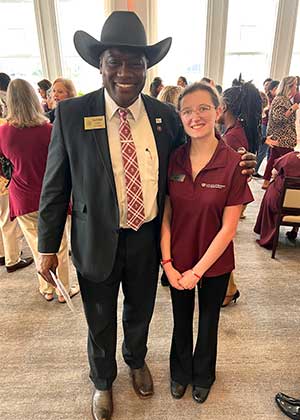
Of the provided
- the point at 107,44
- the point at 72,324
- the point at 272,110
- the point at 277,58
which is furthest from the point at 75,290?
the point at 277,58

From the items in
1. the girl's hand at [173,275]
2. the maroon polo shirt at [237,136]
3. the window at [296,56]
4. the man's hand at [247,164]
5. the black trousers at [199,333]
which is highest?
the window at [296,56]

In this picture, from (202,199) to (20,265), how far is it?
2.26 meters

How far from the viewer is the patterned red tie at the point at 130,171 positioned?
117cm

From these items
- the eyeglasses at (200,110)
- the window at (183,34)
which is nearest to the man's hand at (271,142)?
the window at (183,34)

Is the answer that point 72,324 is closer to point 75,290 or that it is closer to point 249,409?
point 75,290

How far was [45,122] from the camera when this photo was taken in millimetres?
2078

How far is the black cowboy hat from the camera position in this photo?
110 centimetres

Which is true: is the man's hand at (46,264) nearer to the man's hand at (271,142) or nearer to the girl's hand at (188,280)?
the girl's hand at (188,280)

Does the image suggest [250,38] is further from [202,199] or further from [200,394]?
[200,394]

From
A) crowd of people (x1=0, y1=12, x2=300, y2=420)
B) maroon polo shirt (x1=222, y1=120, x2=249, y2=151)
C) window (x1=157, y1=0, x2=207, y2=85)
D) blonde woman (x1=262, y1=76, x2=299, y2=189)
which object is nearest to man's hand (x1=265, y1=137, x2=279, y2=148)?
blonde woman (x1=262, y1=76, x2=299, y2=189)

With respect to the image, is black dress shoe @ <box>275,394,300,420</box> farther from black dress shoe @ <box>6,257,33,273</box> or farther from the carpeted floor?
black dress shoe @ <box>6,257,33,273</box>

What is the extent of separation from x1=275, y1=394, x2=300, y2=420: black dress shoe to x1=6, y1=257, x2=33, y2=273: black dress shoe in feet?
7.65

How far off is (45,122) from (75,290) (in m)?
1.36

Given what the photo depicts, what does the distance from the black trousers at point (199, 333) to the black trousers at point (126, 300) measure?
0.16 metres
